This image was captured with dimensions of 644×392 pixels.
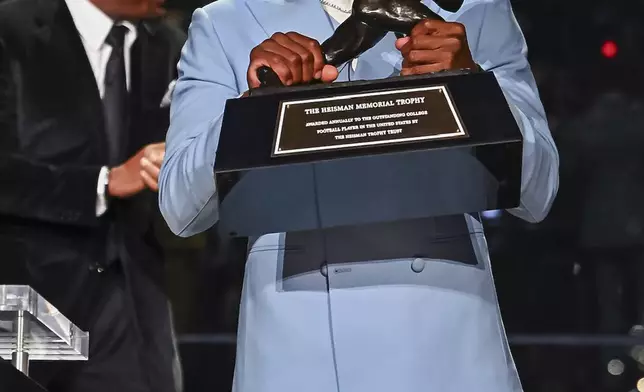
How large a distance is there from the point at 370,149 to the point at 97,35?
1198 millimetres

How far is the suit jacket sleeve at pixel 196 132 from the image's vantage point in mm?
957

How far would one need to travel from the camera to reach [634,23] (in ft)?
6.16

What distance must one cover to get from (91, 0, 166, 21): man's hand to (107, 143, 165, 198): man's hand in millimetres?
292

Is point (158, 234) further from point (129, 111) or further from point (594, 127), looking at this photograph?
point (594, 127)

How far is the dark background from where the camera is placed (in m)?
1.75

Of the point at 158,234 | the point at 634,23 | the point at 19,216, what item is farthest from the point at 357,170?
the point at 634,23

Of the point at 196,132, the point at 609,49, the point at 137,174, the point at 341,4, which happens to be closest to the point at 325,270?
the point at 196,132

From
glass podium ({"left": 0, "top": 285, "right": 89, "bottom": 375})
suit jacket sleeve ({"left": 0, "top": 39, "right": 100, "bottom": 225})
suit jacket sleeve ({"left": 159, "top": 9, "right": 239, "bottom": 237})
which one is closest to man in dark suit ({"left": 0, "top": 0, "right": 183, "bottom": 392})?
suit jacket sleeve ({"left": 0, "top": 39, "right": 100, "bottom": 225})

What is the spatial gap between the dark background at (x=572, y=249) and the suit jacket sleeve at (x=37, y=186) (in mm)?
194

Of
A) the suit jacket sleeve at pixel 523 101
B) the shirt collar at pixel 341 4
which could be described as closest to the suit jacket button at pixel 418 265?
the suit jacket sleeve at pixel 523 101

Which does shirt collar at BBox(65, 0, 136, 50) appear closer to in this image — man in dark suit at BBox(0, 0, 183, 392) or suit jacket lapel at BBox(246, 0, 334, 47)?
man in dark suit at BBox(0, 0, 183, 392)

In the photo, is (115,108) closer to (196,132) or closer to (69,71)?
(69,71)

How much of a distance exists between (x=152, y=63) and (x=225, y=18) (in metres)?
0.71

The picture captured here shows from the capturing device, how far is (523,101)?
1.04m
